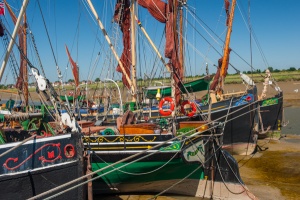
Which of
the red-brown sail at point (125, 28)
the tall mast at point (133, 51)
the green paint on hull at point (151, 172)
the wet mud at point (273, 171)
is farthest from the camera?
the red-brown sail at point (125, 28)

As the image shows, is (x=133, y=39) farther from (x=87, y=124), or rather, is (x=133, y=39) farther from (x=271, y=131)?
(x=271, y=131)

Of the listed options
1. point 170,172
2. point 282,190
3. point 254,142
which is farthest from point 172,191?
point 254,142

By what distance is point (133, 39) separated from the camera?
62.4ft

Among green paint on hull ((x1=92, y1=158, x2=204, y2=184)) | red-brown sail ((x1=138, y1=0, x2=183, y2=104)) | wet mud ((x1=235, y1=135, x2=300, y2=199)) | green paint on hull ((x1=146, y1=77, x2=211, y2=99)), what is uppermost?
red-brown sail ((x1=138, y1=0, x2=183, y2=104))

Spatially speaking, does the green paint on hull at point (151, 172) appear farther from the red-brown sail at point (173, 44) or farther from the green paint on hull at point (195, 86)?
the green paint on hull at point (195, 86)

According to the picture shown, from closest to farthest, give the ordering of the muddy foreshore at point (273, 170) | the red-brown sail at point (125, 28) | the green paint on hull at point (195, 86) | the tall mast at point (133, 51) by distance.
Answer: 1. the muddy foreshore at point (273, 170)
2. the green paint on hull at point (195, 86)
3. the tall mast at point (133, 51)
4. the red-brown sail at point (125, 28)

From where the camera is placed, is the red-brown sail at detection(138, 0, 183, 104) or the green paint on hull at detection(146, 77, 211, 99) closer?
the red-brown sail at detection(138, 0, 183, 104)

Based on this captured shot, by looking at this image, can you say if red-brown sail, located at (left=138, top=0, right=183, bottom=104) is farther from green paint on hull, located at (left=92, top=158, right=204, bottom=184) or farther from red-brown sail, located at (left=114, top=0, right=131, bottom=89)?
red-brown sail, located at (left=114, top=0, right=131, bottom=89)

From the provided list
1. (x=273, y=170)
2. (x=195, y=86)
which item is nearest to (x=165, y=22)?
(x=195, y=86)

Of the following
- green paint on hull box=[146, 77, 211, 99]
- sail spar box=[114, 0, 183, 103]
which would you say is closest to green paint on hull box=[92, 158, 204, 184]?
sail spar box=[114, 0, 183, 103]

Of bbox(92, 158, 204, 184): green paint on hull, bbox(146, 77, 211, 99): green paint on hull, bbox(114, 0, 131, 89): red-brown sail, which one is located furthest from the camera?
bbox(114, 0, 131, 89): red-brown sail

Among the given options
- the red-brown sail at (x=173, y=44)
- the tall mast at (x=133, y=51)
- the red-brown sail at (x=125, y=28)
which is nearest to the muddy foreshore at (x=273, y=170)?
the red-brown sail at (x=173, y=44)

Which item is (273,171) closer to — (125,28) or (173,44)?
(173,44)

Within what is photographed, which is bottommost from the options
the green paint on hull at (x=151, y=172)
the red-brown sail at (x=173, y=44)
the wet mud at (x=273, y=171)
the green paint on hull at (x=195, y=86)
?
the wet mud at (x=273, y=171)
